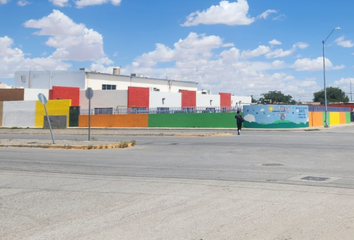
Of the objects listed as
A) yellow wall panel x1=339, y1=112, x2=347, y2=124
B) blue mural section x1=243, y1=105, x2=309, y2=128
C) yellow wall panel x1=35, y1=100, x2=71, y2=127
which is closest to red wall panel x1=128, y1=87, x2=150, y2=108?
yellow wall panel x1=35, y1=100, x2=71, y2=127

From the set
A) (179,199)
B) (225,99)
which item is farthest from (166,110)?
(179,199)

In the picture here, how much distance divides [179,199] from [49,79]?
210 feet

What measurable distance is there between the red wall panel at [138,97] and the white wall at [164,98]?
3.29 feet

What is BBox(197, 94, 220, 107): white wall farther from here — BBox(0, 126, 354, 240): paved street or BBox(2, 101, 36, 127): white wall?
BBox(0, 126, 354, 240): paved street

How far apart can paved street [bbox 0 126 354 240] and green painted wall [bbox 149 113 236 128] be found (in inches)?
1111

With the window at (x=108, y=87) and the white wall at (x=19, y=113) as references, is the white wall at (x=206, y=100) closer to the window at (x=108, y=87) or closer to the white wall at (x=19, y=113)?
the window at (x=108, y=87)

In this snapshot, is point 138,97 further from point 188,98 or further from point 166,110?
point 166,110

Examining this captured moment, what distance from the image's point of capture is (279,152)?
15.9 meters

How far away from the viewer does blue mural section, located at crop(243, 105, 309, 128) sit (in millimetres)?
39219

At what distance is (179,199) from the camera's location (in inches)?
297

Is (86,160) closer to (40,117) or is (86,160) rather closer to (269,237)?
(269,237)

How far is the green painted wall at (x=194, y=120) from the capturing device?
4188cm

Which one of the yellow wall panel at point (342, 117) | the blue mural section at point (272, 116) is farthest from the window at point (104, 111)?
the yellow wall panel at point (342, 117)

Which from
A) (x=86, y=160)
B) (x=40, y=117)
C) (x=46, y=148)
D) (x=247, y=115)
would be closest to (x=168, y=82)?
(x=40, y=117)
